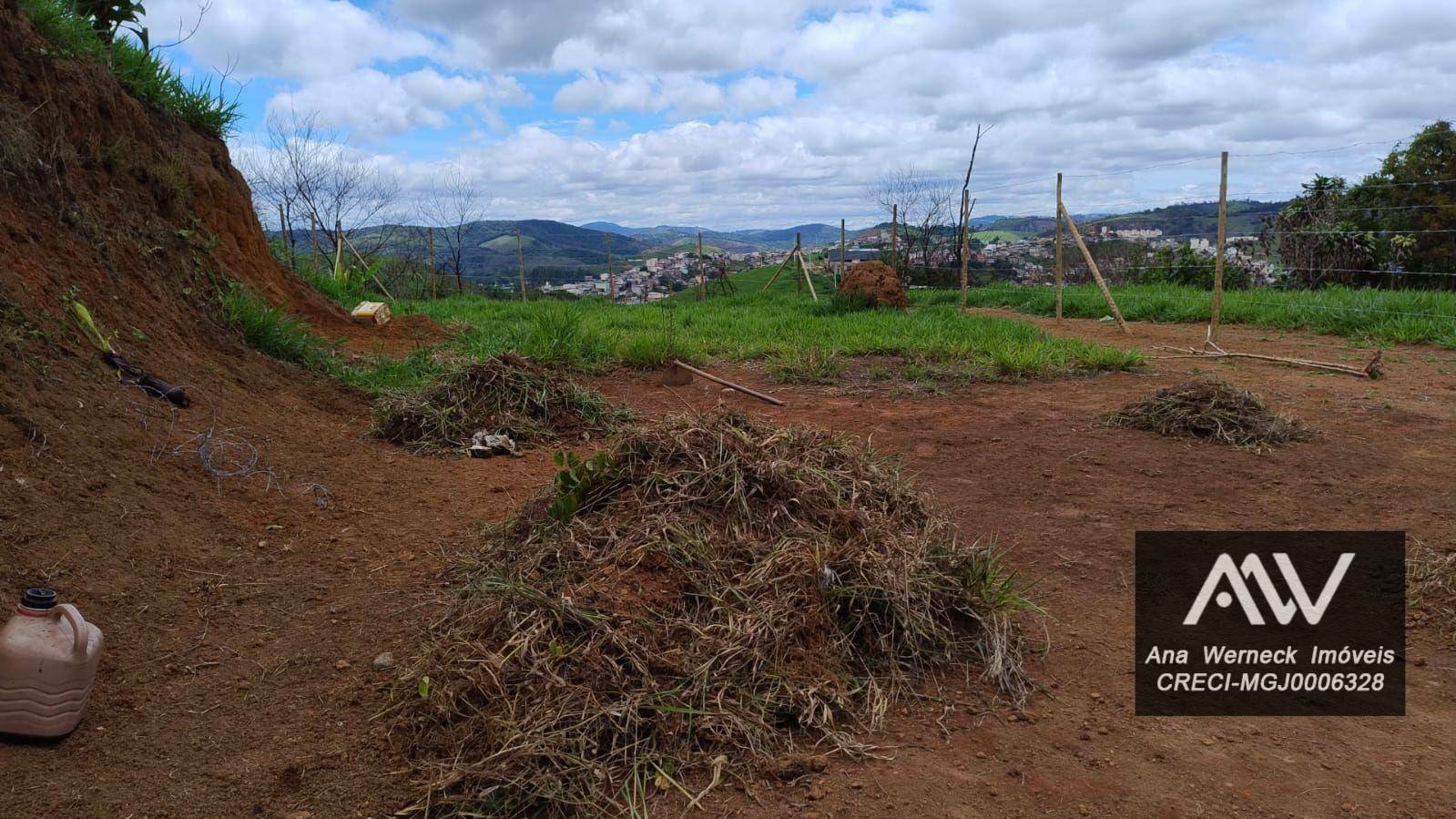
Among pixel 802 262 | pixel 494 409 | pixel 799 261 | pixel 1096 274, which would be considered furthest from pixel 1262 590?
pixel 799 261

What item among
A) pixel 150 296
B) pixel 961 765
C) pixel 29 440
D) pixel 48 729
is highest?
pixel 150 296

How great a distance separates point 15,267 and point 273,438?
4.55 ft

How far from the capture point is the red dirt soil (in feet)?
6.91

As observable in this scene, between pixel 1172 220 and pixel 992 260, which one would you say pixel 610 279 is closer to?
pixel 992 260

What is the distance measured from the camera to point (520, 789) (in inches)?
80.0

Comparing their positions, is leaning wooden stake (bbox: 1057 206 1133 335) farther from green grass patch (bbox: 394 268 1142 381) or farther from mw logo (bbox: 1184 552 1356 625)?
mw logo (bbox: 1184 552 1356 625)

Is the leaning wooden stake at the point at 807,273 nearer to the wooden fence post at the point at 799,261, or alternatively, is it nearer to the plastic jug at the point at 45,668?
the wooden fence post at the point at 799,261

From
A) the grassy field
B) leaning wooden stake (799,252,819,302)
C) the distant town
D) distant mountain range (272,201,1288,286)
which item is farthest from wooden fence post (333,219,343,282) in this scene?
the grassy field

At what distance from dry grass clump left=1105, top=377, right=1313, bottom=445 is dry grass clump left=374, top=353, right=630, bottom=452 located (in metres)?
3.22

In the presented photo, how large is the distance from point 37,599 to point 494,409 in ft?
11.1

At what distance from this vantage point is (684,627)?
2498 mm

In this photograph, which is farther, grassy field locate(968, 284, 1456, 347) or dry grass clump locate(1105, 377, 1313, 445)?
grassy field locate(968, 284, 1456, 347)

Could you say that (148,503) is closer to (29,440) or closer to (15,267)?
(29,440)

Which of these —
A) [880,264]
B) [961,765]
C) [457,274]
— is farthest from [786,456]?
[457,274]
